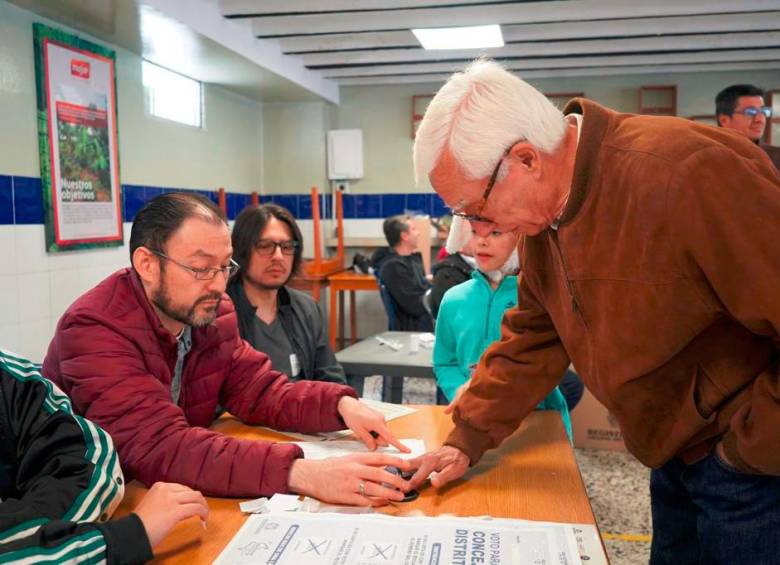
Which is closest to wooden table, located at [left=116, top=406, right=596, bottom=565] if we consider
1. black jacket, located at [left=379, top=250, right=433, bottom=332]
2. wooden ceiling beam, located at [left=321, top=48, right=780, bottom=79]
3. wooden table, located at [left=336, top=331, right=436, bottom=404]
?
wooden table, located at [left=336, top=331, right=436, bottom=404]

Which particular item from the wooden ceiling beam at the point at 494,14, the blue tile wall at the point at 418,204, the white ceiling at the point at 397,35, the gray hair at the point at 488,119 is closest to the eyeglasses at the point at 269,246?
the gray hair at the point at 488,119

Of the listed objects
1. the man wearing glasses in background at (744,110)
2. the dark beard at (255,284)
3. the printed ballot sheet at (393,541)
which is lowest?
the printed ballot sheet at (393,541)

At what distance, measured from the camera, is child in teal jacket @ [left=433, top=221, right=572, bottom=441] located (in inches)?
85.2

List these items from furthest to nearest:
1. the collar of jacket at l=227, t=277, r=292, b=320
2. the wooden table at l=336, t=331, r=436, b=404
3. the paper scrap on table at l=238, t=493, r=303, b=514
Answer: the wooden table at l=336, t=331, r=436, b=404 → the collar of jacket at l=227, t=277, r=292, b=320 → the paper scrap on table at l=238, t=493, r=303, b=514

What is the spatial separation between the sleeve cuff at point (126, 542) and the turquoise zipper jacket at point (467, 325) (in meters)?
1.32

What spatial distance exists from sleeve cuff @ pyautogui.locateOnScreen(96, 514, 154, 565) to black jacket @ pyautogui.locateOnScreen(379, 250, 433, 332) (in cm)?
380

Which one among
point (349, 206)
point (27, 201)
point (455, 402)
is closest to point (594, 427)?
point (455, 402)

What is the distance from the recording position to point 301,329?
247 cm

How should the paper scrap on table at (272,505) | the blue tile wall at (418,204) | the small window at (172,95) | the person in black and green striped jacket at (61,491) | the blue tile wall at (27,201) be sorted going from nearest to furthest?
the person in black and green striped jacket at (61,491) < the paper scrap on table at (272,505) < the blue tile wall at (27,201) < the small window at (172,95) < the blue tile wall at (418,204)

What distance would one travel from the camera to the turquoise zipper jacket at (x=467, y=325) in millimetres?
2176

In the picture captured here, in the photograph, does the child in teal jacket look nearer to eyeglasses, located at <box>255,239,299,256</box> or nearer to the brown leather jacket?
eyeglasses, located at <box>255,239,299,256</box>

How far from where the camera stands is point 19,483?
1108mm

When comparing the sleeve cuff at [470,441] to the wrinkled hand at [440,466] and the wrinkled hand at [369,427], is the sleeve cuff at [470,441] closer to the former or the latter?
the wrinkled hand at [440,466]

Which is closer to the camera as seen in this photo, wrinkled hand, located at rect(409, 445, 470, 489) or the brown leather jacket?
the brown leather jacket
